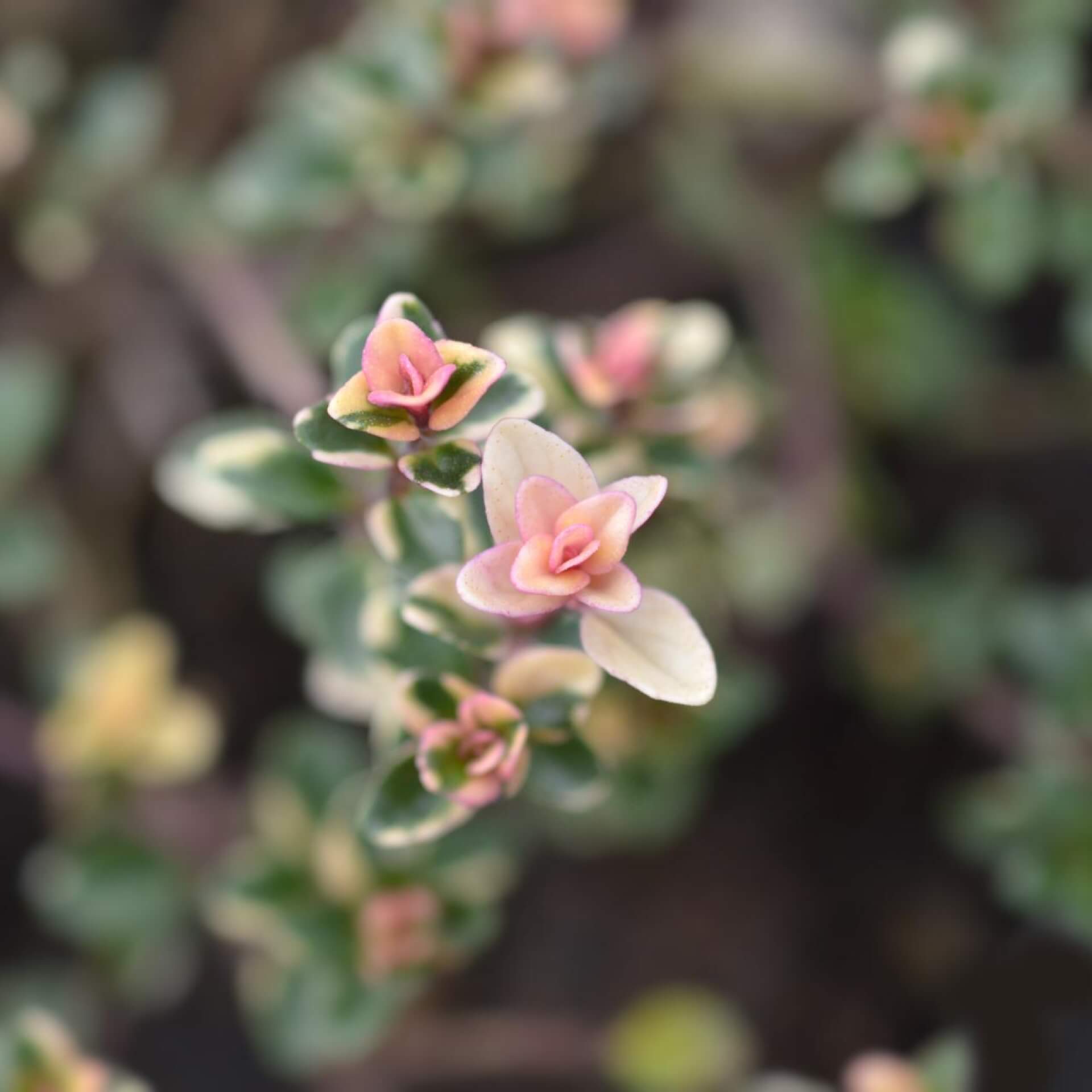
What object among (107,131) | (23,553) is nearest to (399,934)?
(23,553)

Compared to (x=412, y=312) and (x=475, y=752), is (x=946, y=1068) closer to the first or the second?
(x=475, y=752)

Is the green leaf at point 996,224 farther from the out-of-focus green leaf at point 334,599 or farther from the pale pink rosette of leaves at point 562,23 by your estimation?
the out-of-focus green leaf at point 334,599

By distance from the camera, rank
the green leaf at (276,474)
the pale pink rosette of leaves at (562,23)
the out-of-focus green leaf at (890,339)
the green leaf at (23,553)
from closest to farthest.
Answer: the green leaf at (276,474) → the pale pink rosette of leaves at (562,23) → the green leaf at (23,553) → the out-of-focus green leaf at (890,339)

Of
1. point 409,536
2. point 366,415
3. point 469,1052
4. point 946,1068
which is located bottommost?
point 469,1052

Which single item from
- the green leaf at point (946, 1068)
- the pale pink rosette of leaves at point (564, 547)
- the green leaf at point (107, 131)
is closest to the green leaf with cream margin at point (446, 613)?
the pale pink rosette of leaves at point (564, 547)

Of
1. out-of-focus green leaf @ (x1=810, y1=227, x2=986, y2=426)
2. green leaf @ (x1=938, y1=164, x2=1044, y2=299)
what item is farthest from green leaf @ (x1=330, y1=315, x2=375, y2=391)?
out-of-focus green leaf @ (x1=810, y1=227, x2=986, y2=426)

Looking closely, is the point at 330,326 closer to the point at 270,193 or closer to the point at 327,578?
the point at 270,193
